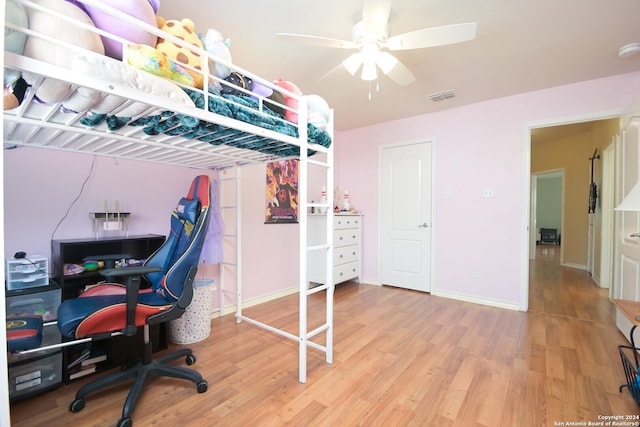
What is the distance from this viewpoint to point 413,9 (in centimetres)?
178

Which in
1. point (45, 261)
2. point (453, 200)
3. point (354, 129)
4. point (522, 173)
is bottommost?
point (45, 261)

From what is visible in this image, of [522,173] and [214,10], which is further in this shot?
[522,173]

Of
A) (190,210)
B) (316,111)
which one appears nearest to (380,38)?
(316,111)

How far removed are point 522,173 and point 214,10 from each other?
10.6 ft

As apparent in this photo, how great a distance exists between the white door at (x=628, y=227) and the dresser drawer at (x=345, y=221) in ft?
8.83

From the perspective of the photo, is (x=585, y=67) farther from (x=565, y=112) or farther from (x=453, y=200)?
(x=453, y=200)

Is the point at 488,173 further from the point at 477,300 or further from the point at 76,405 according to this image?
the point at 76,405

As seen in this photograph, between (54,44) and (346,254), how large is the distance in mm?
3412

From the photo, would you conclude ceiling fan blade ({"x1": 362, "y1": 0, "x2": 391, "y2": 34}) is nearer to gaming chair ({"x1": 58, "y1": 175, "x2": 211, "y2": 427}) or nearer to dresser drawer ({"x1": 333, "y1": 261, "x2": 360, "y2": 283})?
gaming chair ({"x1": 58, "y1": 175, "x2": 211, "y2": 427})

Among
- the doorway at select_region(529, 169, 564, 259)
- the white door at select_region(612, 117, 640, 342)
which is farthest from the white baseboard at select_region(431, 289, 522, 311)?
the doorway at select_region(529, 169, 564, 259)

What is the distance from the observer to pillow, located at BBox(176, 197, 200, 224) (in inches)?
68.4

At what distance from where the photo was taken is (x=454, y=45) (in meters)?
2.16

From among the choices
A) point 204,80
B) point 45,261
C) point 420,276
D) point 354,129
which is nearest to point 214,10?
point 204,80

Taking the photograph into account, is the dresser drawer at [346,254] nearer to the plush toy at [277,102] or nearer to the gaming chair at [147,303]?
the gaming chair at [147,303]
